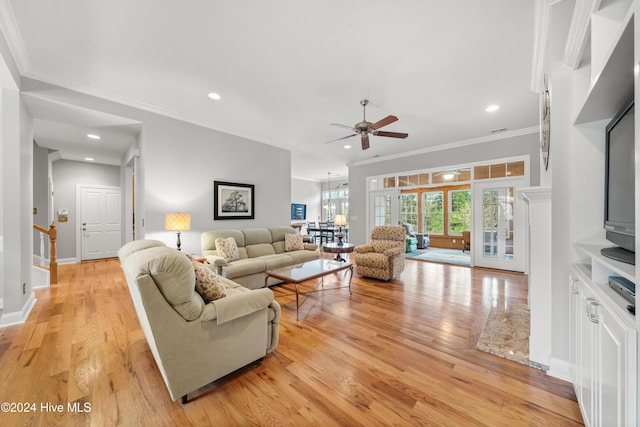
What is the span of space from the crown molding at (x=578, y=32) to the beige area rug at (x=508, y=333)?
2.25 m

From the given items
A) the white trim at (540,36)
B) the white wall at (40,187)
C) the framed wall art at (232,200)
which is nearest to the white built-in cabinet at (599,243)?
the white trim at (540,36)

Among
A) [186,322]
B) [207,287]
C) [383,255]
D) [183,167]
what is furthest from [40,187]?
[383,255]

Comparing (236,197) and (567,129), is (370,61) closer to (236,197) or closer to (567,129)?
(567,129)

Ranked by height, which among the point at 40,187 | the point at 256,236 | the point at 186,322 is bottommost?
the point at 186,322

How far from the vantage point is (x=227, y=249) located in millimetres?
3945

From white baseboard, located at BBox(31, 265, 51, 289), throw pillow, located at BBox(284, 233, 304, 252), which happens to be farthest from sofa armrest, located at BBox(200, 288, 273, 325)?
white baseboard, located at BBox(31, 265, 51, 289)

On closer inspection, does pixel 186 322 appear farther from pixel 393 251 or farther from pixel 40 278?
pixel 40 278

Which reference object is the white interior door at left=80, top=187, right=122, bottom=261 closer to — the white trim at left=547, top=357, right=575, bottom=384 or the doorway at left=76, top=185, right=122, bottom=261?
the doorway at left=76, top=185, right=122, bottom=261

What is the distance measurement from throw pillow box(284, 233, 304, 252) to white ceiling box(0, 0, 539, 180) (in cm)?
226

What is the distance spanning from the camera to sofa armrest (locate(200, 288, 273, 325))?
5.46 feet

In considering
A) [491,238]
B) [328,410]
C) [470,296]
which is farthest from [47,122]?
[491,238]

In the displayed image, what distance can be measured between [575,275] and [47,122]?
21.1 feet

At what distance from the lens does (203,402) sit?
62.9 inches

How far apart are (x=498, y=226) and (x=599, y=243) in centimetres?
424
